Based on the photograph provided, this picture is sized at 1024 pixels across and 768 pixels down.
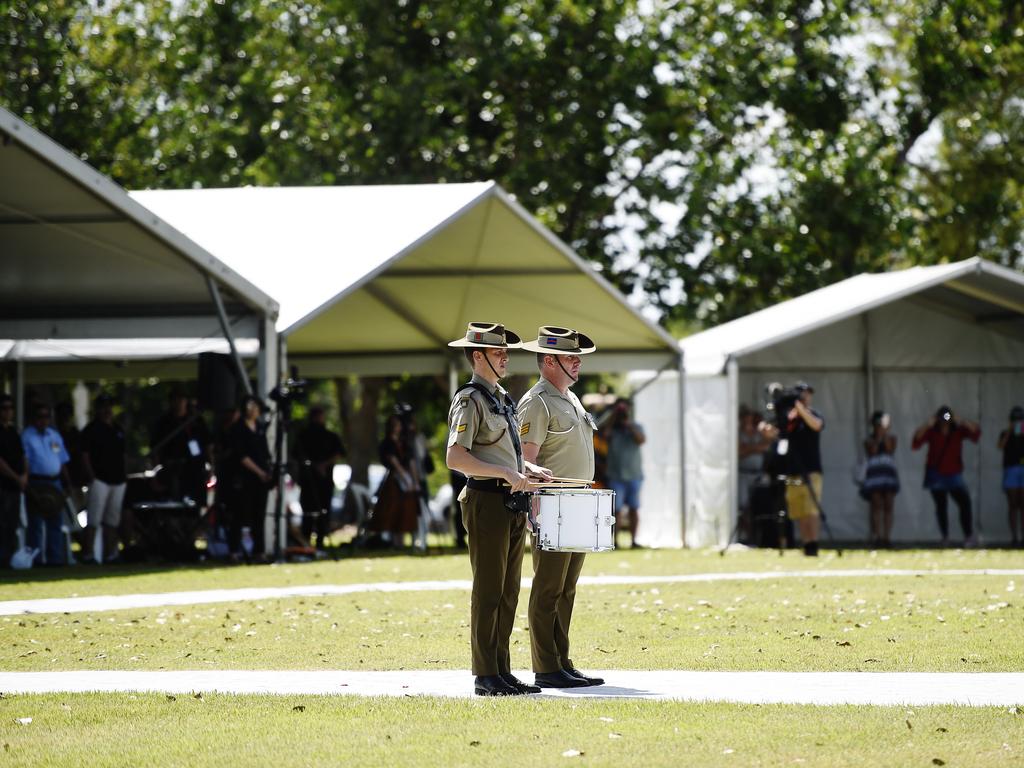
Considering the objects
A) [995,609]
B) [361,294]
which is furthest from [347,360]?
[995,609]

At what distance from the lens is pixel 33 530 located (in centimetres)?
1878

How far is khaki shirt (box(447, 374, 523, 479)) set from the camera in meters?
8.45

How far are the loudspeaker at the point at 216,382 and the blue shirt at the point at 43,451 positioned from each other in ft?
5.34

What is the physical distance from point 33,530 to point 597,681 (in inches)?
447

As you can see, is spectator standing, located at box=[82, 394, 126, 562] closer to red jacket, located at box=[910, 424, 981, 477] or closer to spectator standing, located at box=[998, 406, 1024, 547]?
red jacket, located at box=[910, 424, 981, 477]

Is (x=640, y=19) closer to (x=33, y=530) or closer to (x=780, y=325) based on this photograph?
(x=780, y=325)

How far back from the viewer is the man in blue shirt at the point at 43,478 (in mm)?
18406

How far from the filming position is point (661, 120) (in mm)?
31469

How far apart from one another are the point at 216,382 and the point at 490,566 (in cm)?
1124

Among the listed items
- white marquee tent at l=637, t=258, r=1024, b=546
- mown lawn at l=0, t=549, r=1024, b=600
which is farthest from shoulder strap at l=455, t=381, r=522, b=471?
white marquee tent at l=637, t=258, r=1024, b=546

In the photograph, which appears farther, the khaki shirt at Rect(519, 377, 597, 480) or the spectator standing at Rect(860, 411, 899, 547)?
the spectator standing at Rect(860, 411, 899, 547)

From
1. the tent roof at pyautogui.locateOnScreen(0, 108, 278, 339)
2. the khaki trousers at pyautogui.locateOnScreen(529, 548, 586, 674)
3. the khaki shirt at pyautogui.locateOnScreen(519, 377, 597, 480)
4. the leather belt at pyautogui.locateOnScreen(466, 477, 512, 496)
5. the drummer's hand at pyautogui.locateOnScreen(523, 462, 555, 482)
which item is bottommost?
the khaki trousers at pyautogui.locateOnScreen(529, 548, 586, 674)

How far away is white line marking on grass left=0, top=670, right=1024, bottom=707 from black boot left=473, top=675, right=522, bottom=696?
0.27ft

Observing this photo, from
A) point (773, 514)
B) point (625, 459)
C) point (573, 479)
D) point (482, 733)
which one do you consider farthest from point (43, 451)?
point (482, 733)
